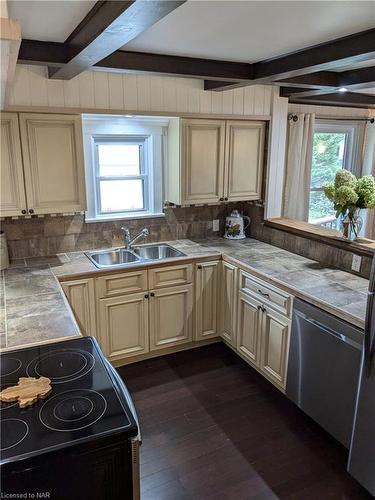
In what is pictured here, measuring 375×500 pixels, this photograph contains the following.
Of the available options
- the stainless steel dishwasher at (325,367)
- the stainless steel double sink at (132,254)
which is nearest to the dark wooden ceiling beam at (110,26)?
the stainless steel double sink at (132,254)

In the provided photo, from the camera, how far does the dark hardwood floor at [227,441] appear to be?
2.14 metres

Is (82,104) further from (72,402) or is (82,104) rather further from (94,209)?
(72,402)

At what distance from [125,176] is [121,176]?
0.13ft

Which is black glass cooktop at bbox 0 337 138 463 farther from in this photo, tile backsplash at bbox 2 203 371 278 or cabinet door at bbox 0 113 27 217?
tile backsplash at bbox 2 203 371 278

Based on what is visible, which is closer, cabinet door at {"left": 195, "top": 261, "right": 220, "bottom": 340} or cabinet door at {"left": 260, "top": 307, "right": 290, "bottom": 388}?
cabinet door at {"left": 260, "top": 307, "right": 290, "bottom": 388}

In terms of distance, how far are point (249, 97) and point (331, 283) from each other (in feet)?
6.07

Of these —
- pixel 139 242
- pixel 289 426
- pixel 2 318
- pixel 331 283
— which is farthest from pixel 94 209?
pixel 289 426

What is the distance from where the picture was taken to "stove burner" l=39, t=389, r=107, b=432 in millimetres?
1309

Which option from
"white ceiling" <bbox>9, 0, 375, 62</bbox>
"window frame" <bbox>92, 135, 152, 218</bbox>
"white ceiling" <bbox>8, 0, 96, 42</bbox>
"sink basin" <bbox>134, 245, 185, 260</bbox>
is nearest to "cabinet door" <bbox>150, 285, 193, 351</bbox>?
"sink basin" <bbox>134, 245, 185, 260</bbox>

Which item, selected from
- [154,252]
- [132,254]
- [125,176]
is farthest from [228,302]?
[125,176]

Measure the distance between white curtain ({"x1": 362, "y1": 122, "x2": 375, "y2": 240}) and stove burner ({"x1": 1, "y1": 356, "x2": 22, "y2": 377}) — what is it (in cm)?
448

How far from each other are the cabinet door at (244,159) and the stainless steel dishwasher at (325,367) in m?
1.42

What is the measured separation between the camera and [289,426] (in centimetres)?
260

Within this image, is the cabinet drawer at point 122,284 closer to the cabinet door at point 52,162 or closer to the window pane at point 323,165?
the cabinet door at point 52,162
